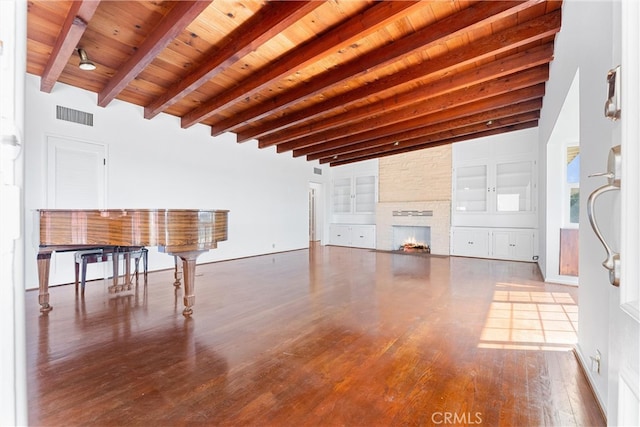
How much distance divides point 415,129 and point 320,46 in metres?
3.90

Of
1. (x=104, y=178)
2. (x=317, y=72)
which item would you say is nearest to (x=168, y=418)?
(x=317, y=72)

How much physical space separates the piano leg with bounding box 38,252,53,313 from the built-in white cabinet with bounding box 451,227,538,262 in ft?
24.3

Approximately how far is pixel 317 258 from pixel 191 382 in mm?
5012

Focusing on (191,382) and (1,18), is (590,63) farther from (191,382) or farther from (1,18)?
(191,382)

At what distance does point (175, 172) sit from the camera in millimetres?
5559

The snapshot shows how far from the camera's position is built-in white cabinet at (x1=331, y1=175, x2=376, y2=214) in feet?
29.3

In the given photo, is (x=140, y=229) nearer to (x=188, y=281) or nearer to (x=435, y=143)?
(x=188, y=281)

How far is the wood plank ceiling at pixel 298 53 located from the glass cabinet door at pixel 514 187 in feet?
5.24

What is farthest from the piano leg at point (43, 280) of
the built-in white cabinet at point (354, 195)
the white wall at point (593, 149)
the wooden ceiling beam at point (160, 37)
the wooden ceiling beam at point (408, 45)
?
the built-in white cabinet at point (354, 195)

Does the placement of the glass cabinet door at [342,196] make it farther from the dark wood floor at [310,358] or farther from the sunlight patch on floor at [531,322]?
the sunlight patch on floor at [531,322]

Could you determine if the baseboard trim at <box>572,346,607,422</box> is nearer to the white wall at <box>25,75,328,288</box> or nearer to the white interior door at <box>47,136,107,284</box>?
the white wall at <box>25,75,328,288</box>

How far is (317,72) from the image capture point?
13.3 feet

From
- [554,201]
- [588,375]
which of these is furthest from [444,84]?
[588,375]

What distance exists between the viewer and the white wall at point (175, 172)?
159 inches
